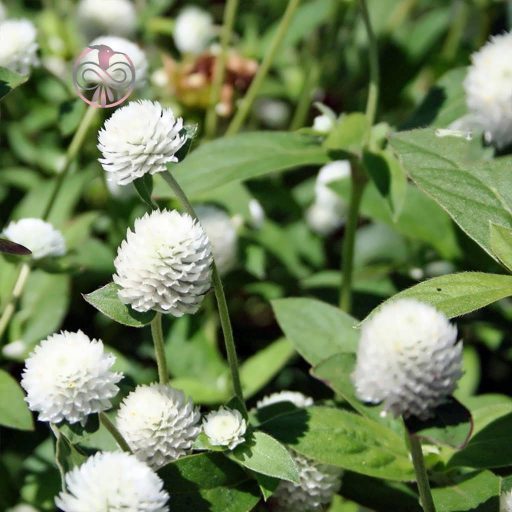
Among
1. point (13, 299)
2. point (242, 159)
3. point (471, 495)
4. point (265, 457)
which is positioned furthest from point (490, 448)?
point (13, 299)

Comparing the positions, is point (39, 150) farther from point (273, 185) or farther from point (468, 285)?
point (468, 285)

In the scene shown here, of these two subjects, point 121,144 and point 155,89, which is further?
point 155,89

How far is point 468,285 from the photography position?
1.07 meters

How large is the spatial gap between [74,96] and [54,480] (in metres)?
0.66

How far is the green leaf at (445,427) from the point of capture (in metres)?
0.92

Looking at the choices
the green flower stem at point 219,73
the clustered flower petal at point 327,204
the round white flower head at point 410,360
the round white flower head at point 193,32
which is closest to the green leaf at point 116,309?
the round white flower head at point 410,360

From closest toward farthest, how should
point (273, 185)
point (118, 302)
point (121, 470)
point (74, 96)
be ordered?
point (121, 470)
point (118, 302)
point (74, 96)
point (273, 185)

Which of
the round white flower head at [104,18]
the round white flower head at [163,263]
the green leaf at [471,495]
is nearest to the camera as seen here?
the round white flower head at [163,263]

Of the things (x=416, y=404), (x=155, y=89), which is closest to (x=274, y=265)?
(x=155, y=89)

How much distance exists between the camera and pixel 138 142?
1017mm

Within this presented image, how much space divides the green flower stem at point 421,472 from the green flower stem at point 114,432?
30 cm

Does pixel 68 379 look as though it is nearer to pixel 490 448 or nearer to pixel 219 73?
pixel 490 448

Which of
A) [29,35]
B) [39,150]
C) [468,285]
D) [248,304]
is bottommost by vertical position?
[248,304]

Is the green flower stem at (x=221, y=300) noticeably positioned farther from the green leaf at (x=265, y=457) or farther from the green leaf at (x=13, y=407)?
the green leaf at (x=13, y=407)
